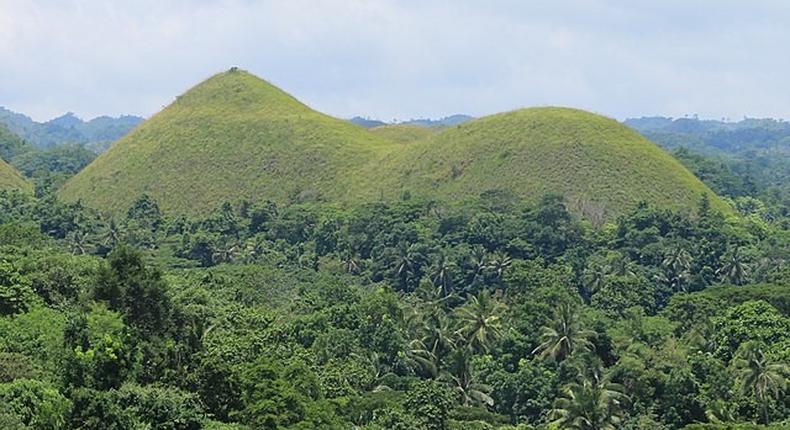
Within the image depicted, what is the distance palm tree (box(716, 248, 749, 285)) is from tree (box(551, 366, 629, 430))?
148 ft

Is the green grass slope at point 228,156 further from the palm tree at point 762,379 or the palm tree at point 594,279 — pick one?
the palm tree at point 762,379

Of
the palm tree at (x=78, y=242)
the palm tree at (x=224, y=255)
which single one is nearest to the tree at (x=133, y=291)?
the palm tree at (x=224, y=255)

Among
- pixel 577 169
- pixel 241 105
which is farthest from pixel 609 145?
pixel 241 105

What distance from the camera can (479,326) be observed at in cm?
7281

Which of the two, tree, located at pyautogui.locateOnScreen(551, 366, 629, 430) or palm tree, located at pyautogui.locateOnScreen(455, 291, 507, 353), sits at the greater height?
palm tree, located at pyautogui.locateOnScreen(455, 291, 507, 353)

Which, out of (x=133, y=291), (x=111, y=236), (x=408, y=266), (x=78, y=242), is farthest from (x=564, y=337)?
(x=111, y=236)

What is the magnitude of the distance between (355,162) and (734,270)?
2596 inches

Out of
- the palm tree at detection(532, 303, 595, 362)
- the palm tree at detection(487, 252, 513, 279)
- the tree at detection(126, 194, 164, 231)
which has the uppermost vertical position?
the tree at detection(126, 194, 164, 231)

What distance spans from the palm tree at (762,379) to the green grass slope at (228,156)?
86.9 metres

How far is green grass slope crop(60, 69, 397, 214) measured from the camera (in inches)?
5753

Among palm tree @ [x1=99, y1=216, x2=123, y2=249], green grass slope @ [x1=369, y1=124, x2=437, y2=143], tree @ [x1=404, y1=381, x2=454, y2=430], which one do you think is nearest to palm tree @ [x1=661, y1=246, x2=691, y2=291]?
tree @ [x1=404, y1=381, x2=454, y2=430]

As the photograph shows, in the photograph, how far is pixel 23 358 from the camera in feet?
153

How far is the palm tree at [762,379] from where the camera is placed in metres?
57.9

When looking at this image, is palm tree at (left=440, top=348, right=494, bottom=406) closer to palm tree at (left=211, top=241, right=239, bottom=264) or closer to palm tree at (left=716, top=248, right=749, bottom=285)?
palm tree at (left=716, top=248, right=749, bottom=285)
